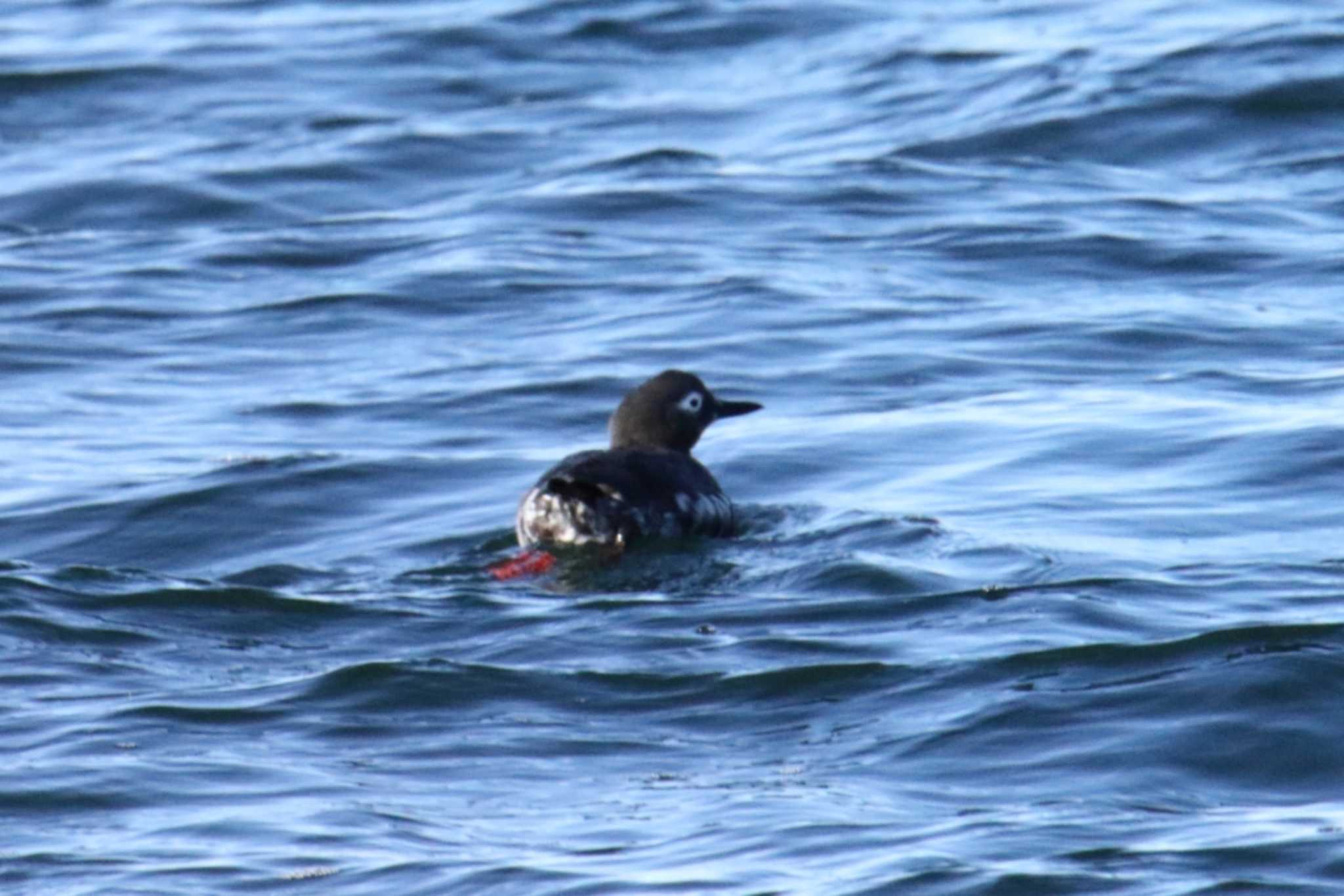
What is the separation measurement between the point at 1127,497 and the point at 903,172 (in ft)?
28.8

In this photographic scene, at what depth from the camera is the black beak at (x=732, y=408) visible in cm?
1228

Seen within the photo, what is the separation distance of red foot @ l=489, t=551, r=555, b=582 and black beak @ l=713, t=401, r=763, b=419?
1.74 m

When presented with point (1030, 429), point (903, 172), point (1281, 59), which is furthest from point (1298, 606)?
point (1281, 59)

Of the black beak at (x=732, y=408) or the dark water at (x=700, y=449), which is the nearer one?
the dark water at (x=700, y=449)

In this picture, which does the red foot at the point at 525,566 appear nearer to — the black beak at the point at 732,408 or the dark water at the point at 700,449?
the dark water at the point at 700,449

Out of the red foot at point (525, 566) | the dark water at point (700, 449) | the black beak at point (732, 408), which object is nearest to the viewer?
the dark water at point (700, 449)

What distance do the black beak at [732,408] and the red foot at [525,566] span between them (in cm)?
174

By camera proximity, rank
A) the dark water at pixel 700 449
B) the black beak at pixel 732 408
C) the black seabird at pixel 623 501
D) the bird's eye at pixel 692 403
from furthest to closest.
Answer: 1. the black beak at pixel 732 408
2. the bird's eye at pixel 692 403
3. the black seabird at pixel 623 501
4. the dark water at pixel 700 449

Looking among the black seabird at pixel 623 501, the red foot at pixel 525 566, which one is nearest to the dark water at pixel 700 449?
the red foot at pixel 525 566

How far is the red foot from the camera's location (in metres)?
10.5

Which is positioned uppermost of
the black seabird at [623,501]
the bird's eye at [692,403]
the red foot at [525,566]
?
the bird's eye at [692,403]

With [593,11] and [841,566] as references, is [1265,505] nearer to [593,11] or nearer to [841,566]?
[841,566]

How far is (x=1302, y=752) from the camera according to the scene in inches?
306

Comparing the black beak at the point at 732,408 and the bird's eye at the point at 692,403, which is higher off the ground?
the bird's eye at the point at 692,403
